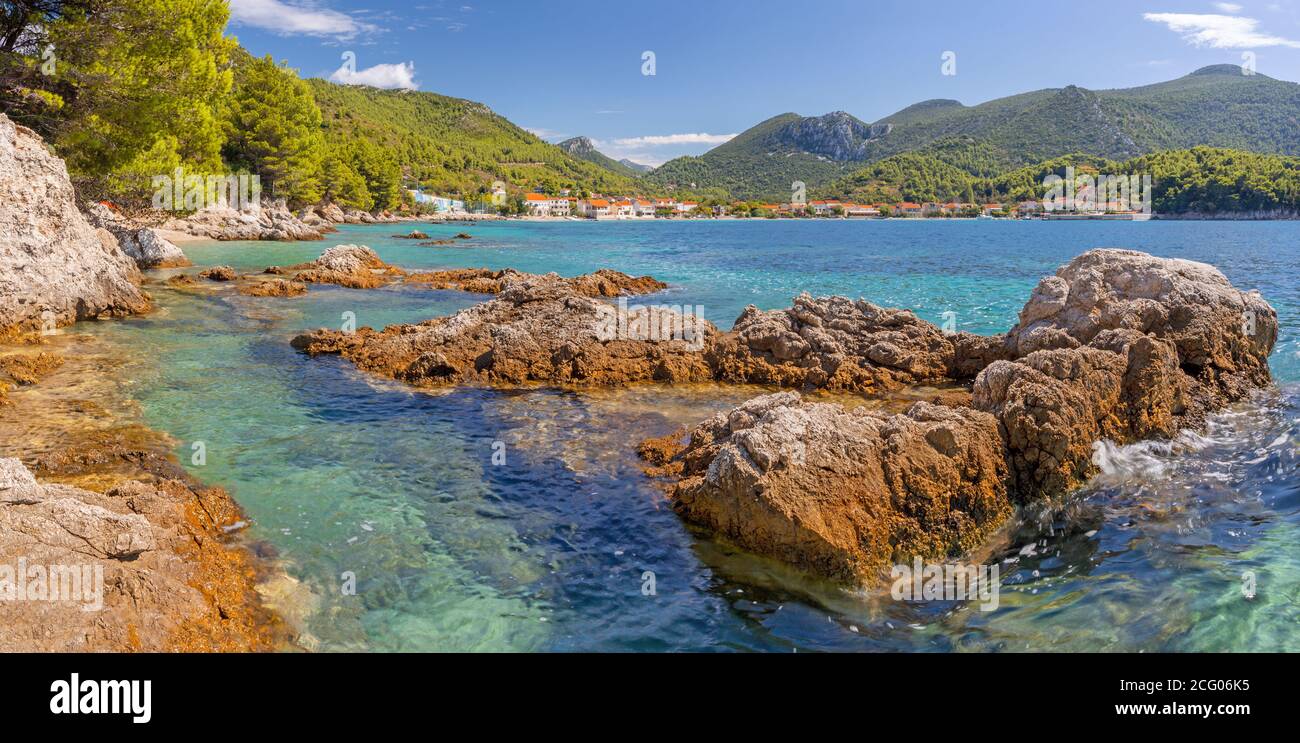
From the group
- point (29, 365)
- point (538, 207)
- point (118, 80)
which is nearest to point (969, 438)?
point (29, 365)

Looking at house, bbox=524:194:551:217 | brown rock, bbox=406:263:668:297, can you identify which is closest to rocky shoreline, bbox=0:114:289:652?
brown rock, bbox=406:263:668:297

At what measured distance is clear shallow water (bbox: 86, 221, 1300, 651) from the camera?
636 cm

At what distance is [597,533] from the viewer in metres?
8.26

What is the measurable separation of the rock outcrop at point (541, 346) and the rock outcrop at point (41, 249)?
6251mm

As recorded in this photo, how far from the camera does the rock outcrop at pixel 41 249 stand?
664 inches

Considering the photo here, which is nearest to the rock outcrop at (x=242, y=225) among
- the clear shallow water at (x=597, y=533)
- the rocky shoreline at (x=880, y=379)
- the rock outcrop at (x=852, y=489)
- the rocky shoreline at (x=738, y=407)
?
the rocky shoreline at (x=738, y=407)

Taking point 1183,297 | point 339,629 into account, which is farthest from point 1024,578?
point 1183,297

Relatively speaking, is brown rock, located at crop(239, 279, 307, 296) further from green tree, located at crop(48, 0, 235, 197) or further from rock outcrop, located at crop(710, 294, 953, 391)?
rock outcrop, located at crop(710, 294, 953, 391)

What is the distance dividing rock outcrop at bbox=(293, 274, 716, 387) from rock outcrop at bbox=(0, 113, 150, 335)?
625 centimetres

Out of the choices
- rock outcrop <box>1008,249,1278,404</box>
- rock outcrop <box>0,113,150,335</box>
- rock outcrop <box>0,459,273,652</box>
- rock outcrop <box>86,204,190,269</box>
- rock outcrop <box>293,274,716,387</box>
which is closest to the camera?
rock outcrop <box>0,459,273,652</box>

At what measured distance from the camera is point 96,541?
20.1ft

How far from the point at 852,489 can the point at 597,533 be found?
2.87 m
